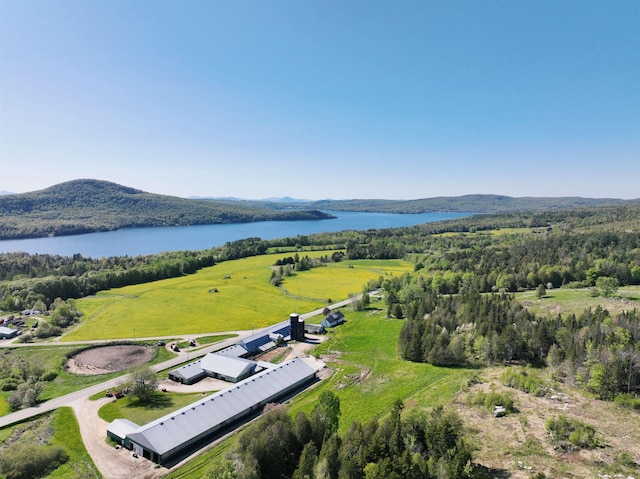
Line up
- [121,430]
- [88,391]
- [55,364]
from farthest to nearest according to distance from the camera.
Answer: [55,364] → [88,391] → [121,430]

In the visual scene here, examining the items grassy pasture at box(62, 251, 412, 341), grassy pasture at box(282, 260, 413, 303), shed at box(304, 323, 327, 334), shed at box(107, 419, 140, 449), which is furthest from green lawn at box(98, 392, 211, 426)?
grassy pasture at box(282, 260, 413, 303)

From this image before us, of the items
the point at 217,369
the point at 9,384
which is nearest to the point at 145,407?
the point at 217,369

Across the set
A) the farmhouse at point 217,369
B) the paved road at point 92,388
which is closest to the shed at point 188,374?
the farmhouse at point 217,369

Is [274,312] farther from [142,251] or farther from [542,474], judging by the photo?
[142,251]

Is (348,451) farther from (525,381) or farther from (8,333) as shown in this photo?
(8,333)

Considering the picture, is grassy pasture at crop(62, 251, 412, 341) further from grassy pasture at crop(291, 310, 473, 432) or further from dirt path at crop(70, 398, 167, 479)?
dirt path at crop(70, 398, 167, 479)

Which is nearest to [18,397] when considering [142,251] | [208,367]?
[208,367]
